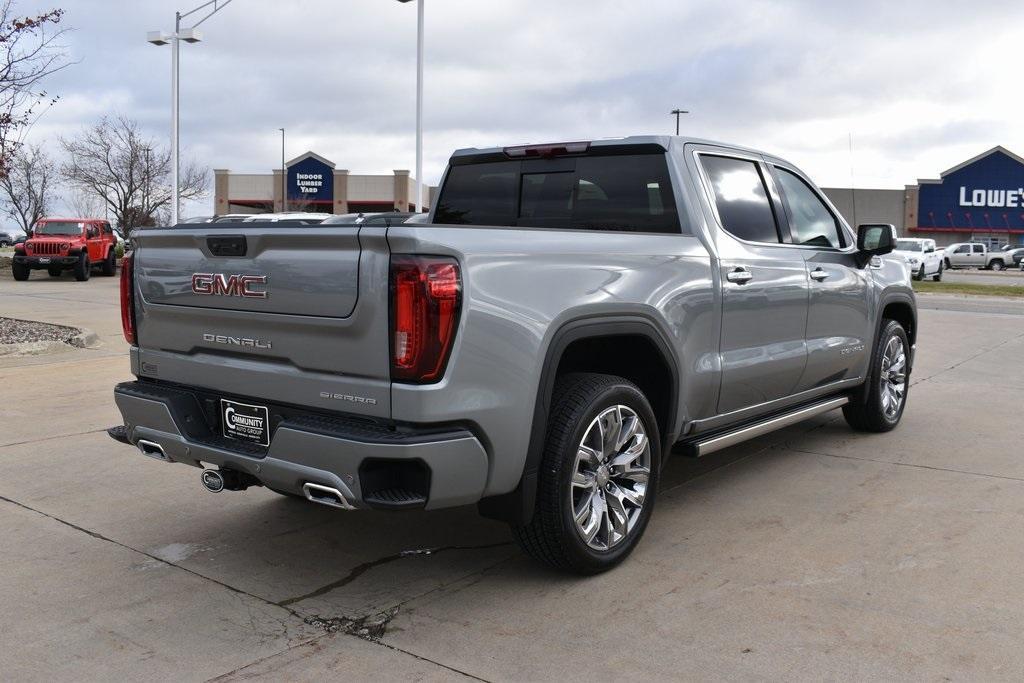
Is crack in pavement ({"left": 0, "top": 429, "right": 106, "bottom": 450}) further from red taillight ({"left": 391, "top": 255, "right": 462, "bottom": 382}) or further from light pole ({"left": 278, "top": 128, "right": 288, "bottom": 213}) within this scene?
light pole ({"left": 278, "top": 128, "right": 288, "bottom": 213})

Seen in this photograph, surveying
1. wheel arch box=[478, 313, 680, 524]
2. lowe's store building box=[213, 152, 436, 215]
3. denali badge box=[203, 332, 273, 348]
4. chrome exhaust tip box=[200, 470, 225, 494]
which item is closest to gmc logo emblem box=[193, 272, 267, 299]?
denali badge box=[203, 332, 273, 348]

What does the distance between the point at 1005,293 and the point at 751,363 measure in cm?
2459

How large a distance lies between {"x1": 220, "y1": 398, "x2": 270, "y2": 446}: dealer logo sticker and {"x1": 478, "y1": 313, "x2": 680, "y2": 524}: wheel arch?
904 mm

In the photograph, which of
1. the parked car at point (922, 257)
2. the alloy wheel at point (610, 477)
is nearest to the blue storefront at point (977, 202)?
the parked car at point (922, 257)

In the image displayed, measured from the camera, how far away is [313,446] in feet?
11.2

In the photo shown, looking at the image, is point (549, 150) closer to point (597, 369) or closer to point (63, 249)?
point (597, 369)

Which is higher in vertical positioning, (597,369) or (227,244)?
(227,244)

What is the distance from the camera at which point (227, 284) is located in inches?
150

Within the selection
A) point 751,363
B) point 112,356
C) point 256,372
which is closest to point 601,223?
point 751,363

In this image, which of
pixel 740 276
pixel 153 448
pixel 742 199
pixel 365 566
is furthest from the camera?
pixel 742 199

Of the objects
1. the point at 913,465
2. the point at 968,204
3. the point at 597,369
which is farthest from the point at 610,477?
the point at 968,204

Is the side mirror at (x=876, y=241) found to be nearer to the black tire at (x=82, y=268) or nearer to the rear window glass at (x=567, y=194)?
the rear window glass at (x=567, y=194)

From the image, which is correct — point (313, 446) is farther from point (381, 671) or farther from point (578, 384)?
point (578, 384)

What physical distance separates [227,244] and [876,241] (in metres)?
4.22
